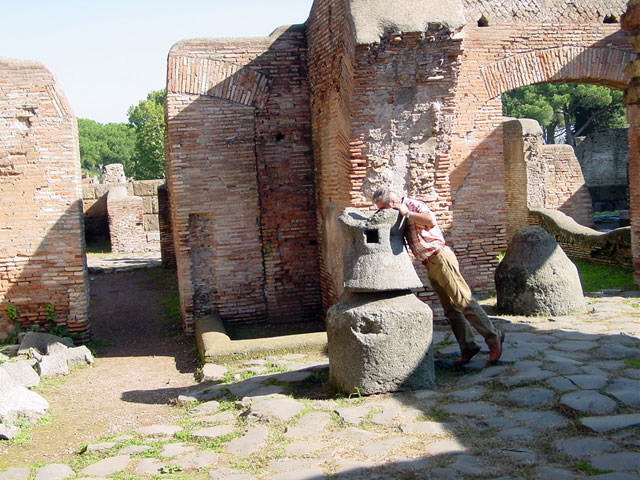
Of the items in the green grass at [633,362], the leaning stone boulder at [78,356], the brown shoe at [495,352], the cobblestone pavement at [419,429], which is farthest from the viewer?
the leaning stone boulder at [78,356]

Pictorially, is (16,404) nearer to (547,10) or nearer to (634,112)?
(634,112)

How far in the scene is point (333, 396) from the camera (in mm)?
5078

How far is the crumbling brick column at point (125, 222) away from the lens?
18469mm

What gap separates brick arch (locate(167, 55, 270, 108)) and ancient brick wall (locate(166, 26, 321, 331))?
0.01 m

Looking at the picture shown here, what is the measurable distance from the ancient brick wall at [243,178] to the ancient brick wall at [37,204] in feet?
4.32

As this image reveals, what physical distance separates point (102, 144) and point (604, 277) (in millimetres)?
59877

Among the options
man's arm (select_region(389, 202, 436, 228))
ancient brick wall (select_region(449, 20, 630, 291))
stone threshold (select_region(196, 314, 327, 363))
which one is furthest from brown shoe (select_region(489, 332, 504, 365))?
ancient brick wall (select_region(449, 20, 630, 291))

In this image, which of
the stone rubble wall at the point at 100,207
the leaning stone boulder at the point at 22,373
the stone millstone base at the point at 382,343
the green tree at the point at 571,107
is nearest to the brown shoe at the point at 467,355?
the stone millstone base at the point at 382,343

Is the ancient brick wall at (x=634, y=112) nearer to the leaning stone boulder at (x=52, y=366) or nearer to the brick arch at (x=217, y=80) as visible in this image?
the brick arch at (x=217, y=80)

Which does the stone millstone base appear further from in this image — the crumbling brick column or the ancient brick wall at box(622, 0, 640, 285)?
the crumbling brick column

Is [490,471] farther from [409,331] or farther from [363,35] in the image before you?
[363,35]

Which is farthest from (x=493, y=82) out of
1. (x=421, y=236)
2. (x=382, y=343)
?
(x=382, y=343)

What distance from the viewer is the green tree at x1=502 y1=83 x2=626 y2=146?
29.6m

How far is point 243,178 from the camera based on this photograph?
881 centimetres
